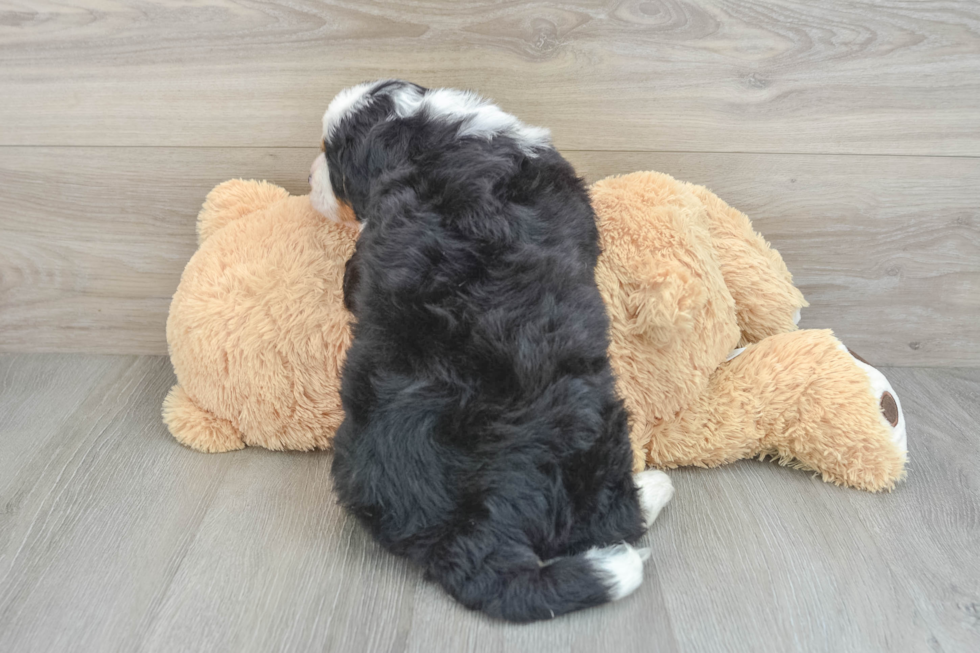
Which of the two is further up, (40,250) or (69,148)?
(69,148)

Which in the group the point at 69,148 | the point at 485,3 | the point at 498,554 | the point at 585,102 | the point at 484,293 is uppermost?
the point at 485,3

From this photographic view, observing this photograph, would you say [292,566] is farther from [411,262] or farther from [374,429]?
[411,262]

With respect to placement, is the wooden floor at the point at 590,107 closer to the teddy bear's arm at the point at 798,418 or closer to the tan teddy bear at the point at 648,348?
the tan teddy bear at the point at 648,348

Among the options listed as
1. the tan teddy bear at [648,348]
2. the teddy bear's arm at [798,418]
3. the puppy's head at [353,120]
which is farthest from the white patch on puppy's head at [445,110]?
the teddy bear's arm at [798,418]

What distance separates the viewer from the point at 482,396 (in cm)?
77

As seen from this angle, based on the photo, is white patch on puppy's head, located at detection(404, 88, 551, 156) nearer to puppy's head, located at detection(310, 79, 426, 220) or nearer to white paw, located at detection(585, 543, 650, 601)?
puppy's head, located at detection(310, 79, 426, 220)

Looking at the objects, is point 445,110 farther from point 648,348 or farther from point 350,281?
point 648,348

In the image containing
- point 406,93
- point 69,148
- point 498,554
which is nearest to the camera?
point 498,554

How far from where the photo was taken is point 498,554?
749 mm

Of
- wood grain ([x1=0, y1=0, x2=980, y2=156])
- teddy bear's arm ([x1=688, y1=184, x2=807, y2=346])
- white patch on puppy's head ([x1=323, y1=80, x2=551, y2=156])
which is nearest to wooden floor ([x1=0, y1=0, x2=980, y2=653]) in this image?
wood grain ([x1=0, y1=0, x2=980, y2=156])

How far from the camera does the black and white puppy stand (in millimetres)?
758

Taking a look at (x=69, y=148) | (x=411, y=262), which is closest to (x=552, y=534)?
(x=411, y=262)

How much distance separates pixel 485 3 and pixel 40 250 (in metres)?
0.91

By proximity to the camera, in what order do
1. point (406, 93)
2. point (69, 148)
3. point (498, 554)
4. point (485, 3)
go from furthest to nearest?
point (69, 148) → point (485, 3) → point (406, 93) → point (498, 554)
